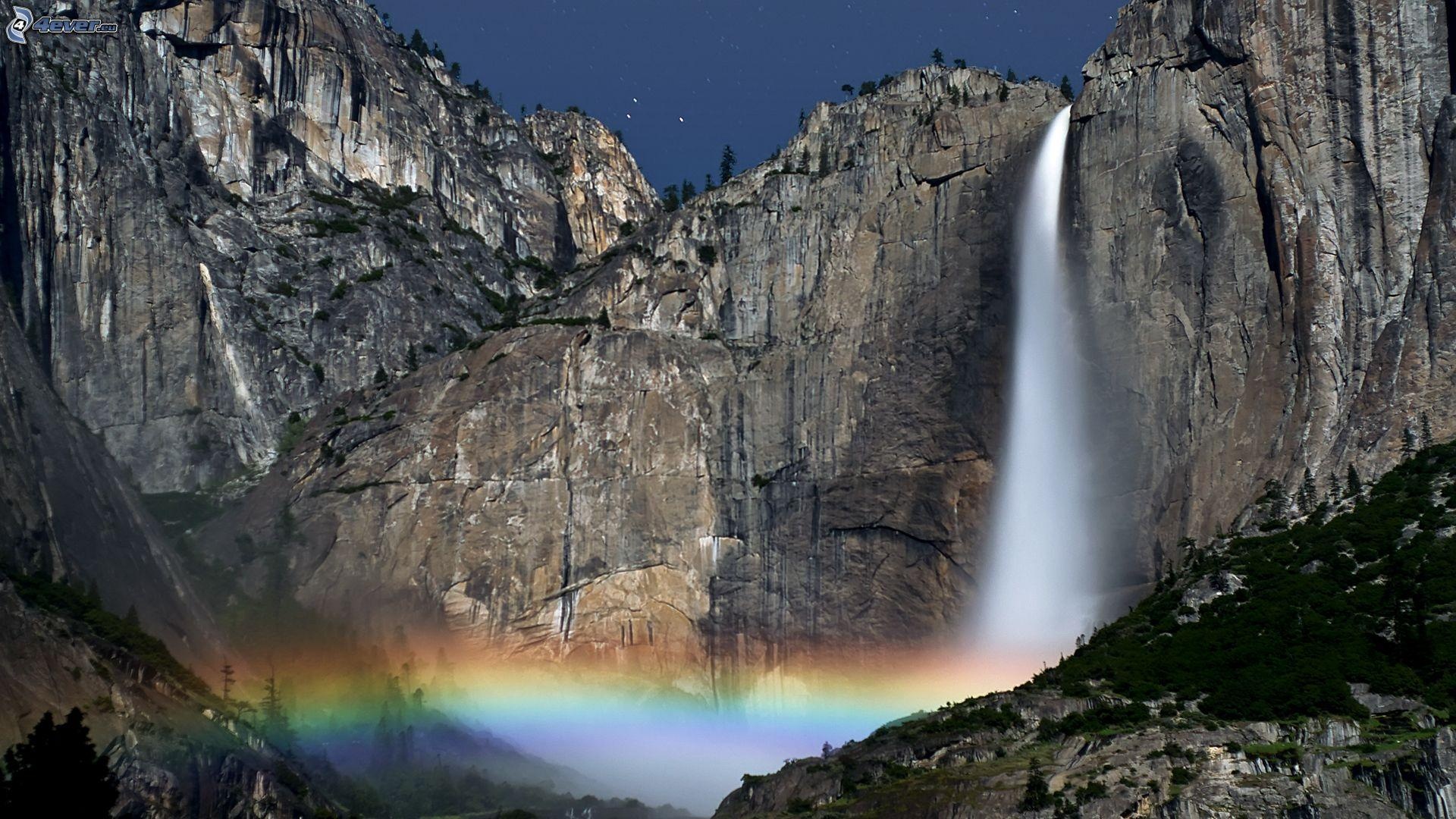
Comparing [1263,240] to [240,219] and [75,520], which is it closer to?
[75,520]

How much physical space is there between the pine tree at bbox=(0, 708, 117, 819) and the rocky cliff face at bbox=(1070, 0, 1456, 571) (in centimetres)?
5716

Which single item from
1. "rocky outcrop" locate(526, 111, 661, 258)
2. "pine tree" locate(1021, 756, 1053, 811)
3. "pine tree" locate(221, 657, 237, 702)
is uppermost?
"rocky outcrop" locate(526, 111, 661, 258)

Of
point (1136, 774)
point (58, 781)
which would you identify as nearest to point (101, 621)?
point (58, 781)

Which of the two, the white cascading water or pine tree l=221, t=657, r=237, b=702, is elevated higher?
the white cascading water

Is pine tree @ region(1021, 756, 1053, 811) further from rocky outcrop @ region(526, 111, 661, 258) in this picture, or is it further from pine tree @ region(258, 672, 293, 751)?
rocky outcrop @ region(526, 111, 661, 258)

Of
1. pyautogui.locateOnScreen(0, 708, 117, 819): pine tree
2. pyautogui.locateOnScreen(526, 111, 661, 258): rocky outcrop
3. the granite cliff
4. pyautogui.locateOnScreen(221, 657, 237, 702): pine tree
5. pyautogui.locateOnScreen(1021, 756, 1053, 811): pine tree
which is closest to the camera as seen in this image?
pyautogui.locateOnScreen(0, 708, 117, 819): pine tree

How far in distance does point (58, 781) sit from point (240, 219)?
88.9 metres

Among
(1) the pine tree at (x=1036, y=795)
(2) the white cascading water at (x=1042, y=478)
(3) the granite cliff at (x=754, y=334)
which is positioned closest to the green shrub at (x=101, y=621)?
(3) the granite cliff at (x=754, y=334)

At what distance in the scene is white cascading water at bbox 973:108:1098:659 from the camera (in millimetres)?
95438

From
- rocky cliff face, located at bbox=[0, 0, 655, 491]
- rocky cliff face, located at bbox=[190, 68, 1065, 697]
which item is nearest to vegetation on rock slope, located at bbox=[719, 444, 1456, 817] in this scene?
rocky cliff face, located at bbox=[190, 68, 1065, 697]

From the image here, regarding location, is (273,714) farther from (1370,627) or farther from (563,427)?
(1370,627)

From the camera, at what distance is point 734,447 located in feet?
356

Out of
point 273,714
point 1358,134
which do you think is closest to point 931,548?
point 1358,134

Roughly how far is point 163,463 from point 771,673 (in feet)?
139
